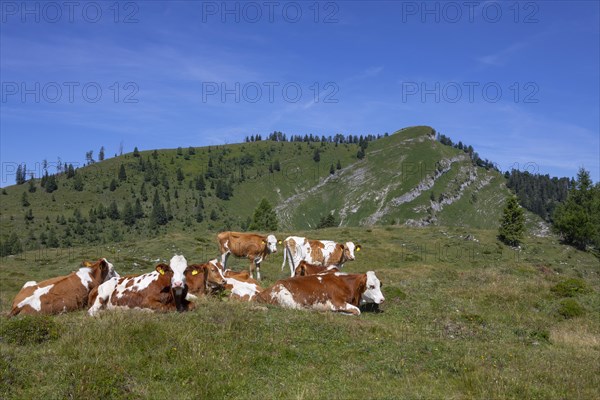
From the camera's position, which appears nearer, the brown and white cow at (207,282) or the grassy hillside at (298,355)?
the grassy hillside at (298,355)

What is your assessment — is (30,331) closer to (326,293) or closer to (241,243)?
(326,293)

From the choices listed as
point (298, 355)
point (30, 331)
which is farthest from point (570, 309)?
point (30, 331)

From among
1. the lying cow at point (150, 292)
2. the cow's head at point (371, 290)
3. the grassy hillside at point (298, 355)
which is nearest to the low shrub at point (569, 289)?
the grassy hillside at point (298, 355)

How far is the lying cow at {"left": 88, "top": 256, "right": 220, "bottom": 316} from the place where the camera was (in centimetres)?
1312

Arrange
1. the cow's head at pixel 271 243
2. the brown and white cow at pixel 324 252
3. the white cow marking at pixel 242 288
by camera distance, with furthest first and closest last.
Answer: the cow's head at pixel 271 243 < the brown and white cow at pixel 324 252 < the white cow marking at pixel 242 288

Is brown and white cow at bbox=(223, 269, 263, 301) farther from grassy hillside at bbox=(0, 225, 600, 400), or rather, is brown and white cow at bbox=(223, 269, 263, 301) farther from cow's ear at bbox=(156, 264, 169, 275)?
cow's ear at bbox=(156, 264, 169, 275)

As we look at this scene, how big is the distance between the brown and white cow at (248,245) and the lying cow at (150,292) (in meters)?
12.1

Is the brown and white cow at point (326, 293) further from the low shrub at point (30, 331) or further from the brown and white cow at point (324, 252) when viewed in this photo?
the brown and white cow at point (324, 252)

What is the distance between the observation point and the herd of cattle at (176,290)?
13.3m

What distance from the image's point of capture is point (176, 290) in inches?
509

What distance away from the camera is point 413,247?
54438 millimetres

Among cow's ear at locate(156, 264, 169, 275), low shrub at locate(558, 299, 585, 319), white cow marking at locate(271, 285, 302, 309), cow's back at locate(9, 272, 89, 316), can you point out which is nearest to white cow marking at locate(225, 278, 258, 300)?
white cow marking at locate(271, 285, 302, 309)

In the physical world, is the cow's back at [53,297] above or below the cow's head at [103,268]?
below

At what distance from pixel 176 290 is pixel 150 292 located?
0.98m
